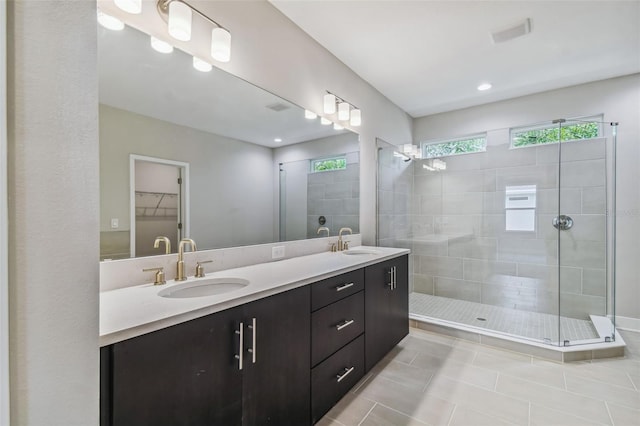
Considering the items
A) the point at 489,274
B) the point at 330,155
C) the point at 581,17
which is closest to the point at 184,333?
the point at 330,155

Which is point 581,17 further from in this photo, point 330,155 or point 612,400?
point 612,400

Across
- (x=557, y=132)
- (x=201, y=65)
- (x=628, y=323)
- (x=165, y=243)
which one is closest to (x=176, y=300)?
(x=165, y=243)

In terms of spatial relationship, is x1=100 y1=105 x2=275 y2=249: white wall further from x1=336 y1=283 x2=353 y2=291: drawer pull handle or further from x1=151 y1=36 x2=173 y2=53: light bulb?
x1=336 y1=283 x2=353 y2=291: drawer pull handle

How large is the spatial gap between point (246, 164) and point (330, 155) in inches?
36.1

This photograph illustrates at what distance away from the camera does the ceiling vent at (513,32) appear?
7.22 ft

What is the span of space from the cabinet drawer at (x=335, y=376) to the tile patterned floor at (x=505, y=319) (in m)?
1.52

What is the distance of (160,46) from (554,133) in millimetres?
3808

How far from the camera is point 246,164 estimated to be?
1923 mm

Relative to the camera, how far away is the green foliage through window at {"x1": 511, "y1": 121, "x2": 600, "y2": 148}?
117 inches

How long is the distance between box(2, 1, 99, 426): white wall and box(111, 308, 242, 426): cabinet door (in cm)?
17

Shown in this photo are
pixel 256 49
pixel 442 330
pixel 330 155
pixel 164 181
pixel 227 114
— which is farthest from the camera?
pixel 442 330

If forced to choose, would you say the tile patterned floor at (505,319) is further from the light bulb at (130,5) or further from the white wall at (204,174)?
the light bulb at (130,5)

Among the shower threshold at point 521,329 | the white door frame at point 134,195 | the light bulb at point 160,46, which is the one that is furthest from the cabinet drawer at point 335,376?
the light bulb at point 160,46

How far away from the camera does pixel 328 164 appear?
258 centimetres
